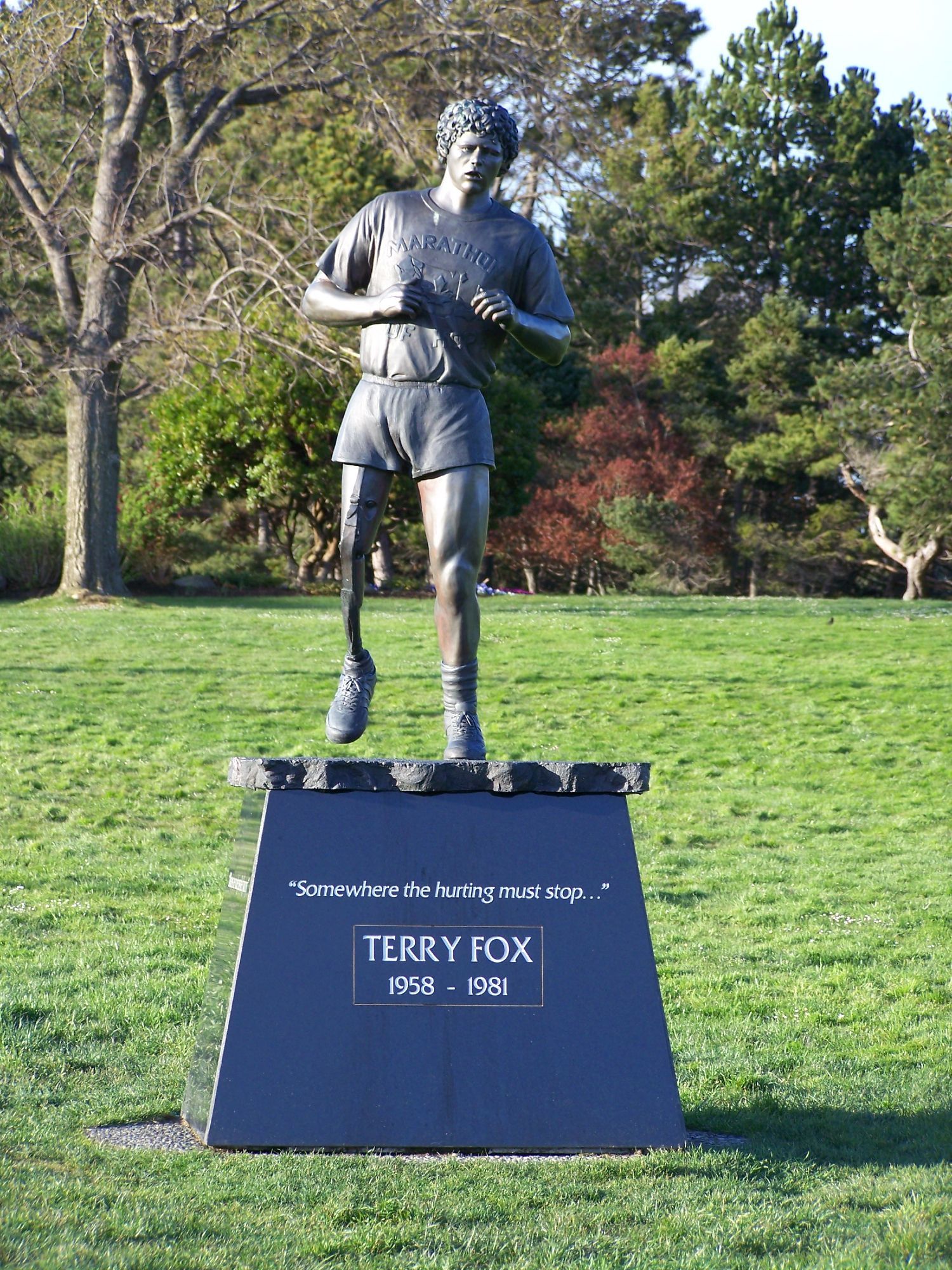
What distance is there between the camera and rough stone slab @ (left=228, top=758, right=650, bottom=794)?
14.4ft

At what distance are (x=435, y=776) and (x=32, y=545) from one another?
21.5 metres

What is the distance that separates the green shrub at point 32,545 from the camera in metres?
24.4

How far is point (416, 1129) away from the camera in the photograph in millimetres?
4207

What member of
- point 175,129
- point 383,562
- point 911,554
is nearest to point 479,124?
point 175,129

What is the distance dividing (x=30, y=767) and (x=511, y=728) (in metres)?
4.01

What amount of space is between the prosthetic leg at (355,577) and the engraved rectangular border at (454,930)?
2.96ft

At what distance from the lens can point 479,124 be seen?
4.95 metres

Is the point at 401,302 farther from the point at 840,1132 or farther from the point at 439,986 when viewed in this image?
the point at 840,1132

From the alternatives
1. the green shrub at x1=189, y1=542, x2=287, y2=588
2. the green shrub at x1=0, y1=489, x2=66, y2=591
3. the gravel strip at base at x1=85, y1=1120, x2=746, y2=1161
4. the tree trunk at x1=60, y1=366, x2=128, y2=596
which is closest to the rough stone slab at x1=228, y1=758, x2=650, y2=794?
the gravel strip at base at x1=85, y1=1120, x2=746, y2=1161

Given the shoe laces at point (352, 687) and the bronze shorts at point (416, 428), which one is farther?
the shoe laces at point (352, 687)

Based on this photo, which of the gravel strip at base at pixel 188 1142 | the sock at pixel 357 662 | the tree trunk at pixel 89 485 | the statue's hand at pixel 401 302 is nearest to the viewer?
the gravel strip at base at pixel 188 1142

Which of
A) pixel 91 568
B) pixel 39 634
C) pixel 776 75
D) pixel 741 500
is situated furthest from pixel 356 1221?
pixel 776 75

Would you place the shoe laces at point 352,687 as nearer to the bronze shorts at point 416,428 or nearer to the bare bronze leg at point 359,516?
the bare bronze leg at point 359,516

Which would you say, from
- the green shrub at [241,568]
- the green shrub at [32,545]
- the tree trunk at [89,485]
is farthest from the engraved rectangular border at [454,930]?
the green shrub at [241,568]
